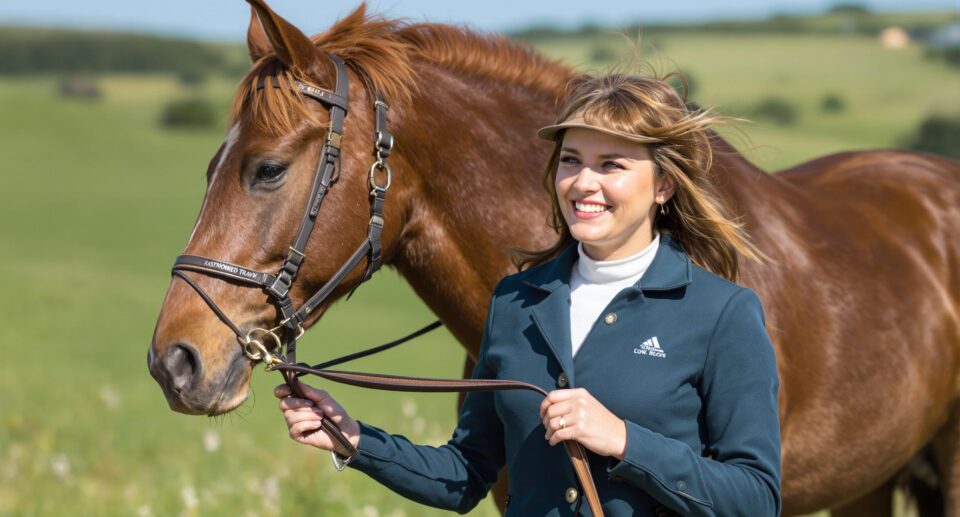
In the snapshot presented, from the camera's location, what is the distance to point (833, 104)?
147ft

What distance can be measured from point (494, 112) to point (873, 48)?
48979mm

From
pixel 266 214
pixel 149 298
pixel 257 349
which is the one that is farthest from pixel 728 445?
pixel 149 298

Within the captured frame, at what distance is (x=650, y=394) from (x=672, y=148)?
1.83 ft

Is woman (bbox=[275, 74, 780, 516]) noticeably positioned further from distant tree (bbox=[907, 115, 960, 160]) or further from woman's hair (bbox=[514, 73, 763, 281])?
distant tree (bbox=[907, 115, 960, 160])

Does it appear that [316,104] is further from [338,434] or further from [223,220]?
[338,434]

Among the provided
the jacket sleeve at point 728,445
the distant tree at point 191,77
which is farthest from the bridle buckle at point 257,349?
the distant tree at point 191,77

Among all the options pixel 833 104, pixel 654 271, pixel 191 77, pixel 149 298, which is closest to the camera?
pixel 654 271

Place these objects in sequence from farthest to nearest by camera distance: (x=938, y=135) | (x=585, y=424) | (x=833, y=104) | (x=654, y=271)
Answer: (x=833, y=104)
(x=938, y=135)
(x=654, y=271)
(x=585, y=424)

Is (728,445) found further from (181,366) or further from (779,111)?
(779,111)

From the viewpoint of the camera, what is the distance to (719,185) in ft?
11.8

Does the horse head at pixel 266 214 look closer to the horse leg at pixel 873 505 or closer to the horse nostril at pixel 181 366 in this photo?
the horse nostril at pixel 181 366

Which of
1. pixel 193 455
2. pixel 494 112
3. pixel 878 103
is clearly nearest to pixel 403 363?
pixel 193 455

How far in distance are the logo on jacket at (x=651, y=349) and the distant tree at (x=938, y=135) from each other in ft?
116

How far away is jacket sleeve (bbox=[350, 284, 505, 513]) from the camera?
2.61m
